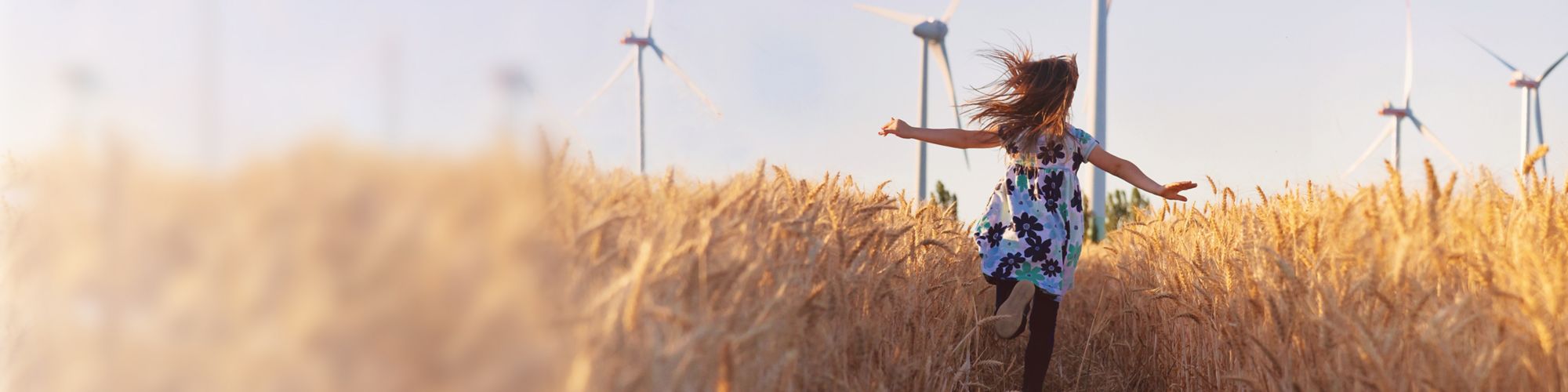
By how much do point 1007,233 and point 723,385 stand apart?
8.65 ft

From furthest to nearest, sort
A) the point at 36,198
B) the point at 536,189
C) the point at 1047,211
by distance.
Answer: the point at 1047,211, the point at 36,198, the point at 536,189

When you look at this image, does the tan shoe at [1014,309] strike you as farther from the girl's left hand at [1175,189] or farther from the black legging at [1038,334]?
the girl's left hand at [1175,189]

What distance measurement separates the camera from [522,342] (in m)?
1.34

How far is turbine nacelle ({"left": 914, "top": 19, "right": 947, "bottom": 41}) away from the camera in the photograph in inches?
781

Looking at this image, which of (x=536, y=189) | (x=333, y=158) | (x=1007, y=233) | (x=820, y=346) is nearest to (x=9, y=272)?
(x=333, y=158)

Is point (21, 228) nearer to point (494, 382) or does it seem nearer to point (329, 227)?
point (329, 227)

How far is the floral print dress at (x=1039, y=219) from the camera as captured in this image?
164 inches

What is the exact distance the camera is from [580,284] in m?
1.71

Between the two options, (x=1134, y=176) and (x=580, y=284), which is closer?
(x=580, y=284)

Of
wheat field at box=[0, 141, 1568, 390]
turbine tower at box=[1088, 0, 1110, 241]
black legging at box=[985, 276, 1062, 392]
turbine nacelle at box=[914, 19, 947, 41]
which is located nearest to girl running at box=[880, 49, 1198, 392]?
black legging at box=[985, 276, 1062, 392]

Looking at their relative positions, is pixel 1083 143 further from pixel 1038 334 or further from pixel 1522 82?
pixel 1522 82

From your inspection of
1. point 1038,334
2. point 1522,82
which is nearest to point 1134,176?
point 1038,334

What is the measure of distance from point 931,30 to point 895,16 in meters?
1.07

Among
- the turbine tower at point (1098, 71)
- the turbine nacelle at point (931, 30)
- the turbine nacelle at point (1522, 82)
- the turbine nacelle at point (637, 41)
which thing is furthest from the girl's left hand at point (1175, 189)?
the turbine nacelle at point (1522, 82)
